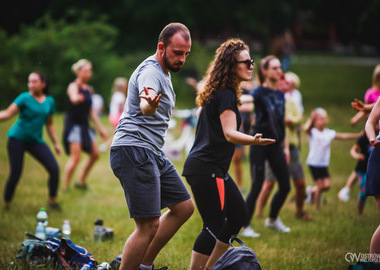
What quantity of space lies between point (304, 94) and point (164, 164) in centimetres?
2603

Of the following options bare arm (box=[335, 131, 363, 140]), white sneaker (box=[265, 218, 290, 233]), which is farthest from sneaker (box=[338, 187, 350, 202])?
white sneaker (box=[265, 218, 290, 233])

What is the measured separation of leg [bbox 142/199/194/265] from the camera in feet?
15.3

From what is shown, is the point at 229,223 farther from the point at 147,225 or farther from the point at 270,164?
the point at 270,164

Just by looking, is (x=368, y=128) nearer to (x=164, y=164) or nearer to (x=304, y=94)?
(x=164, y=164)

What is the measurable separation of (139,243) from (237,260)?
0.85 meters

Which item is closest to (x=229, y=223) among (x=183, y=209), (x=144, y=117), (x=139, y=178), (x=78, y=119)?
(x=183, y=209)

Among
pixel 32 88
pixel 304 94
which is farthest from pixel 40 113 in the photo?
pixel 304 94

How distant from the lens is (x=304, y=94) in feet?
96.8

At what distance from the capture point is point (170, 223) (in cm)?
472

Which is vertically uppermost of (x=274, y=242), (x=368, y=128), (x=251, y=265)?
(x=368, y=128)

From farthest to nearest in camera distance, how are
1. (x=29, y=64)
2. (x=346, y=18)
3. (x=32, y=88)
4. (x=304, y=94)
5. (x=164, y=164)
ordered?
(x=304, y=94) → (x=29, y=64) → (x=346, y=18) → (x=32, y=88) → (x=164, y=164)

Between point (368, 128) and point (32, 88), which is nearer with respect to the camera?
point (368, 128)

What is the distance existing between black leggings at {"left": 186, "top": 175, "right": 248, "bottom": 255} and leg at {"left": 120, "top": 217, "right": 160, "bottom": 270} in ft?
1.79

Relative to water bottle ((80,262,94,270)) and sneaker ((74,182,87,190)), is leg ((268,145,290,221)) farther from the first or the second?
sneaker ((74,182,87,190))
